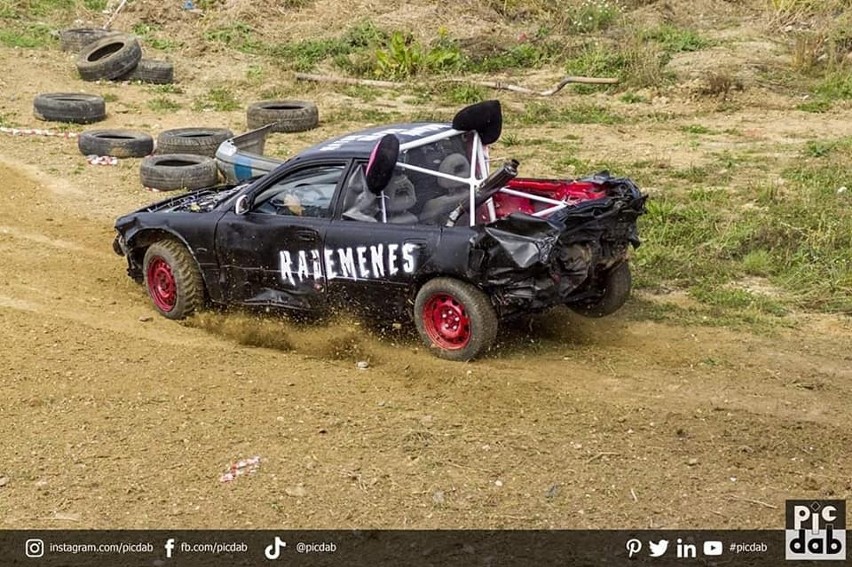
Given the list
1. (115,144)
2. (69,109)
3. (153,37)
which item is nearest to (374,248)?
(115,144)

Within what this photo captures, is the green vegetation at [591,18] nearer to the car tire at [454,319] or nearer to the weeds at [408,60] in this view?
the weeds at [408,60]

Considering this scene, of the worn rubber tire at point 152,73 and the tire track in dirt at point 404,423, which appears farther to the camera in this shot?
the worn rubber tire at point 152,73

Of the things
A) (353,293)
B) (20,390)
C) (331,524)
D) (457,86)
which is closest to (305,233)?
(353,293)

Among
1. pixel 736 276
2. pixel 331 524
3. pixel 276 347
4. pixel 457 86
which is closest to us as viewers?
pixel 331 524

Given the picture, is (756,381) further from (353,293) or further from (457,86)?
(457,86)

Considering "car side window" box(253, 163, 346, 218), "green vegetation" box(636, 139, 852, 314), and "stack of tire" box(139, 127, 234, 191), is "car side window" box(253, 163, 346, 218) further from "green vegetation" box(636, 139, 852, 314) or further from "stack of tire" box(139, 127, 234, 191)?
"stack of tire" box(139, 127, 234, 191)

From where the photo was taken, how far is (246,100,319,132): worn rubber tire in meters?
17.1

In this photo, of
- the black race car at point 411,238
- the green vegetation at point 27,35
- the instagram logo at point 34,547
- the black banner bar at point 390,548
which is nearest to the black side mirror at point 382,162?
the black race car at point 411,238

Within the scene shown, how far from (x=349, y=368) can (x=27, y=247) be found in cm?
485

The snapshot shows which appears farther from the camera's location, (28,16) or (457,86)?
(28,16)

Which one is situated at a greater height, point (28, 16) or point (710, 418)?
point (28, 16)

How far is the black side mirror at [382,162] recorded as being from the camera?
8359 mm

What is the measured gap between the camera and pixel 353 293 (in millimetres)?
8922

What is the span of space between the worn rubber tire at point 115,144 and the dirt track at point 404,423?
5379 millimetres
